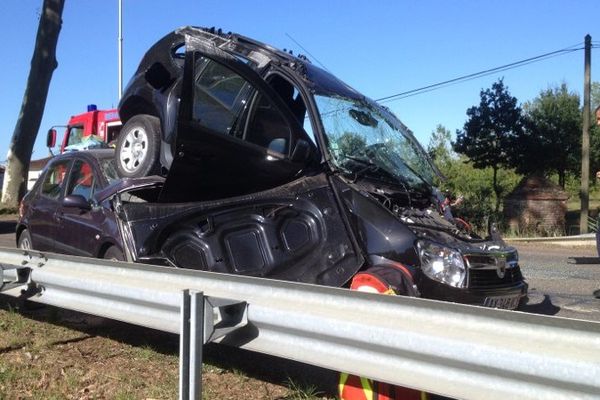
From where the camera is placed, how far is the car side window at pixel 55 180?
689 centimetres

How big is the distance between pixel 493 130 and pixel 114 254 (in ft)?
76.7

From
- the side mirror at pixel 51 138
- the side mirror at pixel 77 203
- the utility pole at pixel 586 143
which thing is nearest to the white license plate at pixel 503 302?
the side mirror at pixel 77 203

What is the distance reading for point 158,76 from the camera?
5695 millimetres

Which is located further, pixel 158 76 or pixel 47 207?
pixel 47 207

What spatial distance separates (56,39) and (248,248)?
688 inches

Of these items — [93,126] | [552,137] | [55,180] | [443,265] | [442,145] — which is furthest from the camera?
[442,145]

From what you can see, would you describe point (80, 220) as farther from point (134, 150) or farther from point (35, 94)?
point (35, 94)

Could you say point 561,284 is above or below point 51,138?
below

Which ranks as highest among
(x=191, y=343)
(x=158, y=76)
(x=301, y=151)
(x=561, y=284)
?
(x=158, y=76)

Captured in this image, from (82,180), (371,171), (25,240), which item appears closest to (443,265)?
(371,171)

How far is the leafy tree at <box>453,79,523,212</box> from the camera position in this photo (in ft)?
85.9

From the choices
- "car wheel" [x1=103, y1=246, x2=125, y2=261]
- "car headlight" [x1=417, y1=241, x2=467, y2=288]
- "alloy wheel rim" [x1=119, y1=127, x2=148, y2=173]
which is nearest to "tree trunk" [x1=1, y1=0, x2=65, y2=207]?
"alloy wheel rim" [x1=119, y1=127, x2=148, y2=173]

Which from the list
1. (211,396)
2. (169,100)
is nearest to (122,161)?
(169,100)

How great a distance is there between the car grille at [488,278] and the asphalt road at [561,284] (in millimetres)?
672
